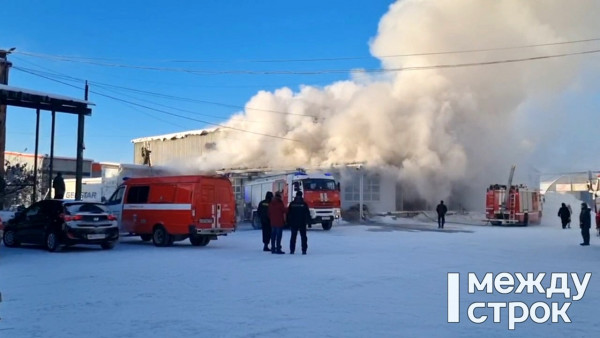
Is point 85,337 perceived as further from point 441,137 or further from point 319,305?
point 441,137

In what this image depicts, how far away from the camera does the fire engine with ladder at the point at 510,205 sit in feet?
119

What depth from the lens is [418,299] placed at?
895cm

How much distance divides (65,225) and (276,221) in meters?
5.65

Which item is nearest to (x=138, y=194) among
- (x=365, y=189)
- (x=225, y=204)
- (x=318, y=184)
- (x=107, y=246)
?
(x=107, y=246)

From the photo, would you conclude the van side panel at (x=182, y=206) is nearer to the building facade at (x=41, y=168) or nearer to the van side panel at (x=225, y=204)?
the van side panel at (x=225, y=204)

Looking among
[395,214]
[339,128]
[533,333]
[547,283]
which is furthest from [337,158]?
[533,333]

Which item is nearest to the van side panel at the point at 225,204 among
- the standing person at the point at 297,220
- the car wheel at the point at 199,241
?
the car wheel at the point at 199,241

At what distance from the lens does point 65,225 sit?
16000 millimetres

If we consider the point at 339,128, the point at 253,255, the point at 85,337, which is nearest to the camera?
the point at 85,337

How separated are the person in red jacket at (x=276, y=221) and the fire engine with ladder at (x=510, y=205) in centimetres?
2382

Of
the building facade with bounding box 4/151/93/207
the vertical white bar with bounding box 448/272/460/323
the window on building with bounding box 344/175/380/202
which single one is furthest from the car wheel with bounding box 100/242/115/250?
the window on building with bounding box 344/175/380/202

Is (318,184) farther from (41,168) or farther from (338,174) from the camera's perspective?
(41,168)

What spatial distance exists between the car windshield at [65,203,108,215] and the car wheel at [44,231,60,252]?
0.80 meters

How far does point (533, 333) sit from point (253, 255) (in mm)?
9730
